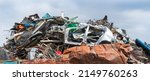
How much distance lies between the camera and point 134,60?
1767cm

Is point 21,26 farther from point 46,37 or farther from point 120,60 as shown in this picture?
point 120,60

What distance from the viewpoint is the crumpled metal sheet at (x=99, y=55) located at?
52.5 feet

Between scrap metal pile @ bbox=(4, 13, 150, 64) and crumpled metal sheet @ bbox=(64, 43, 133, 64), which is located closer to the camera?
crumpled metal sheet @ bbox=(64, 43, 133, 64)

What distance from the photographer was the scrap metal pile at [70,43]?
16578 millimetres

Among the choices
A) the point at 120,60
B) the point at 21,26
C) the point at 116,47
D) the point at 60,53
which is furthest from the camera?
the point at 21,26

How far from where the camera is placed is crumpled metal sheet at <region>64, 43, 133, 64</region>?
16.0 m

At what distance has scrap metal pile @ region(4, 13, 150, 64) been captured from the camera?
16.6m

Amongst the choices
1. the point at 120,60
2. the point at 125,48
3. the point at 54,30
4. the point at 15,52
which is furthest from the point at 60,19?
the point at 120,60

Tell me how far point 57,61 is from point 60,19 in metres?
4.43

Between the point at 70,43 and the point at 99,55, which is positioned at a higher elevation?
the point at 70,43

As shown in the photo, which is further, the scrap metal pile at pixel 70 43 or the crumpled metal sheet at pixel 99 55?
the scrap metal pile at pixel 70 43

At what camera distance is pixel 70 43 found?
→ 19.4m

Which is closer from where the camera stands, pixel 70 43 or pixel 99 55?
pixel 99 55

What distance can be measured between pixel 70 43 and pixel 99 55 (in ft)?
11.3
